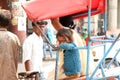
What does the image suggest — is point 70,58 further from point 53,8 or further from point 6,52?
point 6,52

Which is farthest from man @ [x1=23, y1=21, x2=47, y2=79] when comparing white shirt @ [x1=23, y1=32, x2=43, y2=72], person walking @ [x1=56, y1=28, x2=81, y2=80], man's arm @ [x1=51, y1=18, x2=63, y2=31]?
person walking @ [x1=56, y1=28, x2=81, y2=80]

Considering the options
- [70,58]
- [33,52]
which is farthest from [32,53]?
[70,58]

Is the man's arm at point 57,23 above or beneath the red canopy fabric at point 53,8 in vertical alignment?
beneath

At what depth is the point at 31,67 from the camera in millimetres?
7172

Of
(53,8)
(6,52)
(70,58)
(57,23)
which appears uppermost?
(53,8)

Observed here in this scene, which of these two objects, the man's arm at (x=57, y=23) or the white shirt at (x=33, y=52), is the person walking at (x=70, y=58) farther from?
the white shirt at (x=33, y=52)

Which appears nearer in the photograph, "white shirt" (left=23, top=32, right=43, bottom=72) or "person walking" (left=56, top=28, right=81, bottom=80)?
"person walking" (left=56, top=28, right=81, bottom=80)

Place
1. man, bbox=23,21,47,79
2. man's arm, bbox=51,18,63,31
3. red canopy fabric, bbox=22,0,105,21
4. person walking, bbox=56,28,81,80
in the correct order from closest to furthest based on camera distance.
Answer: red canopy fabric, bbox=22,0,105,21
person walking, bbox=56,28,81,80
man's arm, bbox=51,18,63,31
man, bbox=23,21,47,79

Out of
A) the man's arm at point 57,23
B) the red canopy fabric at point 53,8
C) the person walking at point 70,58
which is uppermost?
the red canopy fabric at point 53,8

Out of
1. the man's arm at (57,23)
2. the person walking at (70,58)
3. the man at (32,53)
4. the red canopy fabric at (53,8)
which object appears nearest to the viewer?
the red canopy fabric at (53,8)

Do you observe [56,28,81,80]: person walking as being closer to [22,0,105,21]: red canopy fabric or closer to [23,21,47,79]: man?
[22,0,105,21]: red canopy fabric

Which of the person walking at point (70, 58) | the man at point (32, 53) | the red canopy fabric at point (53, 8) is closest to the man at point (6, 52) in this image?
the red canopy fabric at point (53, 8)

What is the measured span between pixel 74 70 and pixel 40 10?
3.23 feet

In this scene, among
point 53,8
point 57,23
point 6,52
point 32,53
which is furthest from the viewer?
point 32,53
